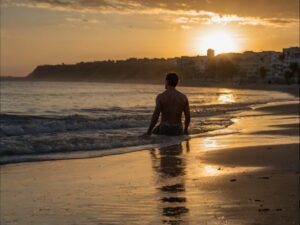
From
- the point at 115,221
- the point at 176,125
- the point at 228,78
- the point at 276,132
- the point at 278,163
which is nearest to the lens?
the point at 115,221

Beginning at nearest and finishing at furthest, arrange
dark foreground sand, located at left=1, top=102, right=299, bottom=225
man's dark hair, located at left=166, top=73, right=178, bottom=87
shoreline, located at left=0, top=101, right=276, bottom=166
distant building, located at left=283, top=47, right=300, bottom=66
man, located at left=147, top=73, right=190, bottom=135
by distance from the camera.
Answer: dark foreground sand, located at left=1, top=102, right=299, bottom=225, shoreline, located at left=0, top=101, right=276, bottom=166, man's dark hair, located at left=166, top=73, right=178, bottom=87, man, located at left=147, top=73, right=190, bottom=135, distant building, located at left=283, top=47, right=300, bottom=66

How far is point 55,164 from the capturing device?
9688mm

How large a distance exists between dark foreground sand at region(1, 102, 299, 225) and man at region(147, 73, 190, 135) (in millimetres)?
445

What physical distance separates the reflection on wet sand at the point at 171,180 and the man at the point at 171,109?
433mm

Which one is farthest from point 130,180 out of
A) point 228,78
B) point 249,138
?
point 228,78

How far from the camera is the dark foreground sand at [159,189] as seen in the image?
555 cm

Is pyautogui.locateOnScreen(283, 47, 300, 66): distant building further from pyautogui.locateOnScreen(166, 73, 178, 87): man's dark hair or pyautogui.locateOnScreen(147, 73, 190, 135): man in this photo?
pyautogui.locateOnScreen(166, 73, 178, 87): man's dark hair

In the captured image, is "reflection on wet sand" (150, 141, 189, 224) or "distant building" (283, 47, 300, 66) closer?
"reflection on wet sand" (150, 141, 189, 224)

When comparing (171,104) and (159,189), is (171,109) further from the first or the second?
(159,189)

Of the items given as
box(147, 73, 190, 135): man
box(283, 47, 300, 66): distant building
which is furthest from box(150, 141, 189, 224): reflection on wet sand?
box(283, 47, 300, 66): distant building

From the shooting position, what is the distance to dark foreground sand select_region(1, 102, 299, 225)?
18.2ft

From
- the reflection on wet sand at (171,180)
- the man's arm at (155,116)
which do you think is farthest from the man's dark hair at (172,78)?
the reflection on wet sand at (171,180)

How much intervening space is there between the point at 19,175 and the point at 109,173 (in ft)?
4.46

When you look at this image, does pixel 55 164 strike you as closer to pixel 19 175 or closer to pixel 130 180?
pixel 19 175
